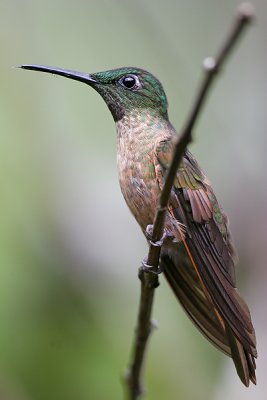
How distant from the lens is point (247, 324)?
2578 millimetres

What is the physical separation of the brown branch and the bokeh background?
561 mm

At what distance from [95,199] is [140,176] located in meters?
1.60

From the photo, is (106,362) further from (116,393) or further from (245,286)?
(245,286)

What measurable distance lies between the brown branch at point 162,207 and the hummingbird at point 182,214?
0.88 feet

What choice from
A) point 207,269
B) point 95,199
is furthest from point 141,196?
point 95,199

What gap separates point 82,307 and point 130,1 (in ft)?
8.24

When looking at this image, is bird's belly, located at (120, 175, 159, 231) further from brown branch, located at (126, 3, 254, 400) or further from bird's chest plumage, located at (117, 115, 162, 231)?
brown branch, located at (126, 3, 254, 400)

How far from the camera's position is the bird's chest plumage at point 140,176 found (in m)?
2.90

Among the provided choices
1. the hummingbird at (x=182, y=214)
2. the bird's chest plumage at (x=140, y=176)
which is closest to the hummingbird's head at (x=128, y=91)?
the hummingbird at (x=182, y=214)

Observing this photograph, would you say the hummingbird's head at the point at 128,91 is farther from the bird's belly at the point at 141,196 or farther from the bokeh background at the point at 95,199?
the bokeh background at the point at 95,199

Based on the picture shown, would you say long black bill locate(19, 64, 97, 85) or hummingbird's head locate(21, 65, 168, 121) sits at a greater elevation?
long black bill locate(19, 64, 97, 85)

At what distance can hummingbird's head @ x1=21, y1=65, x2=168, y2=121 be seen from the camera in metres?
3.37

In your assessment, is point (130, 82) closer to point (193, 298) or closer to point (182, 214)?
point (182, 214)

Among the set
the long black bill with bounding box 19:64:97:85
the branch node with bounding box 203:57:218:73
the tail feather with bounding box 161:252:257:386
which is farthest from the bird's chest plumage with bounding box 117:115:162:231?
the branch node with bounding box 203:57:218:73
